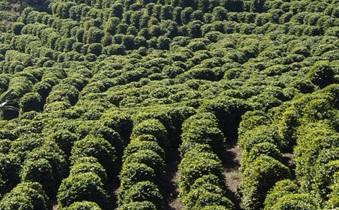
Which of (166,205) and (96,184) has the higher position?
(96,184)

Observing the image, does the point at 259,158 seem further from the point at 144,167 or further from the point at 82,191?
the point at 82,191

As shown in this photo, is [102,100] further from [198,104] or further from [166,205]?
[166,205]

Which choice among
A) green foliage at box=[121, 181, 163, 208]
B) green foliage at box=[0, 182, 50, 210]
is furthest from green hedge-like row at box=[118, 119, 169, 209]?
green foliage at box=[0, 182, 50, 210]

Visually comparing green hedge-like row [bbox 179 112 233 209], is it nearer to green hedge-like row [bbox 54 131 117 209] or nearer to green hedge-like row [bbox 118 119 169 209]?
green hedge-like row [bbox 118 119 169 209]

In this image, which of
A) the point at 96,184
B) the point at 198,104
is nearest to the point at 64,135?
the point at 96,184

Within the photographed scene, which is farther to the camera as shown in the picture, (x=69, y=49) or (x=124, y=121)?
(x=69, y=49)

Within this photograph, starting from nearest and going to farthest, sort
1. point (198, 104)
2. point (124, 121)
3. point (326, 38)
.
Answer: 1. point (124, 121)
2. point (198, 104)
3. point (326, 38)

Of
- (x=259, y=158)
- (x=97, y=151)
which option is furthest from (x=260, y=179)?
(x=97, y=151)
